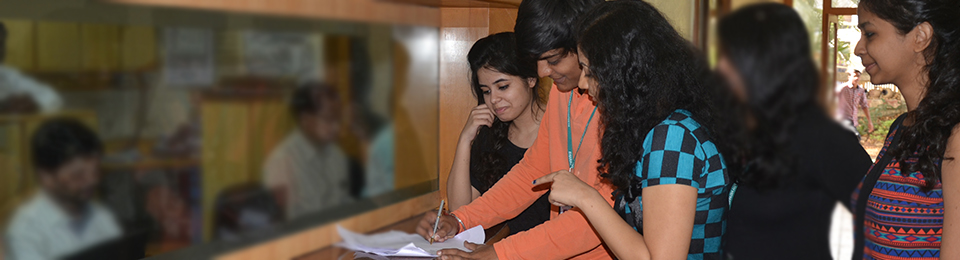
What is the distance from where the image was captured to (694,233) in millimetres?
612

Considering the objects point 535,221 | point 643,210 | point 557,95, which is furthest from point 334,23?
point 535,221

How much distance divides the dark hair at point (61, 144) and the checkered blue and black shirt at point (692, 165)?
0.47m

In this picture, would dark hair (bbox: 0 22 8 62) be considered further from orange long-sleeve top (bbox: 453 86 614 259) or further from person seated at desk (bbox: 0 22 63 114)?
orange long-sleeve top (bbox: 453 86 614 259)

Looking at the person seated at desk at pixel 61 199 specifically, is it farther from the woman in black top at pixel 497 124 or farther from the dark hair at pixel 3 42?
the woman in black top at pixel 497 124

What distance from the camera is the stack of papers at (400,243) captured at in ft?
1.39

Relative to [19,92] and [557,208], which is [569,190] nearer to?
[557,208]

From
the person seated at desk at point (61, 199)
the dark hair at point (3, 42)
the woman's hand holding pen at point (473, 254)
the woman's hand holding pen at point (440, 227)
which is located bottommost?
the woman's hand holding pen at point (473, 254)

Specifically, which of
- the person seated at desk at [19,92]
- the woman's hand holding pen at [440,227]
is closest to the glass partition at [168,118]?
the person seated at desk at [19,92]

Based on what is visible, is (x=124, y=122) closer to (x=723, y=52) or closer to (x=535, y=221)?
(x=723, y=52)

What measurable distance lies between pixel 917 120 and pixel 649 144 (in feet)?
0.73

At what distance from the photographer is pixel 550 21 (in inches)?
35.6

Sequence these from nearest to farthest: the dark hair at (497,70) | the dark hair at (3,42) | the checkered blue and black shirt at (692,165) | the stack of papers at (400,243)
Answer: the dark hair at (3,42)
the stack of papers at (400,243)
the checkered blue and black shirt at (692,165)
the dark hair at (497,70)

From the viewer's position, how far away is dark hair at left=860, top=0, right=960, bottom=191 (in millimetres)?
452

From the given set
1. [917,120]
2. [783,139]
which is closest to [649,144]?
[917,120]
